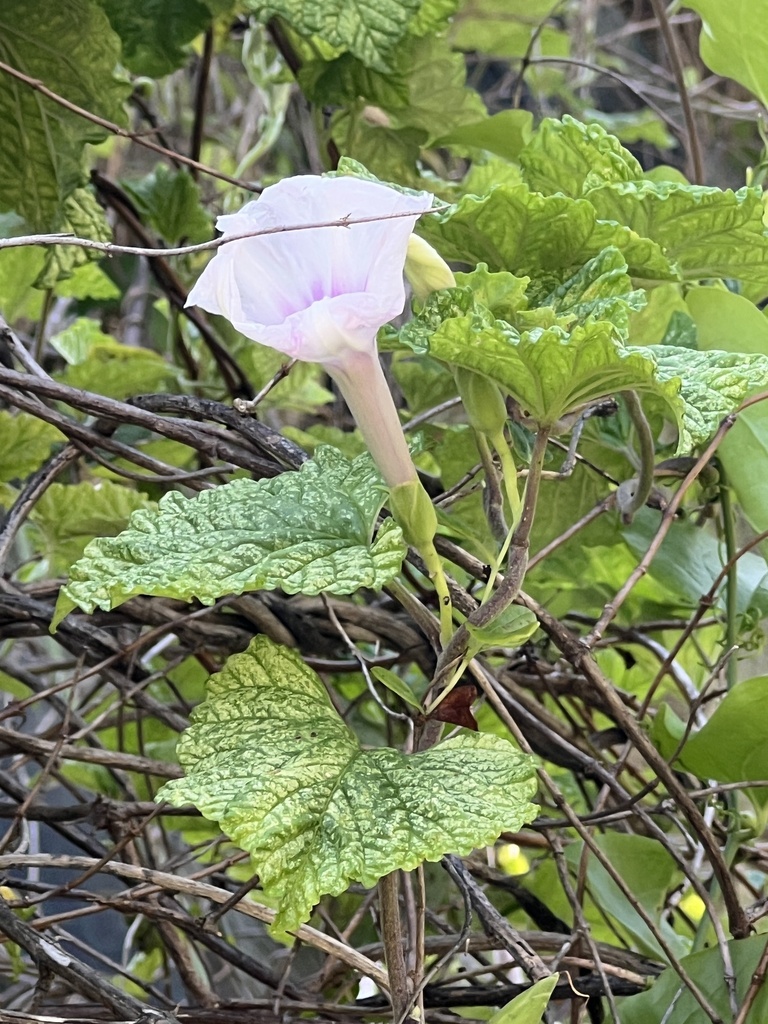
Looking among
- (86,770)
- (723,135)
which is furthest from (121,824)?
(723,135)

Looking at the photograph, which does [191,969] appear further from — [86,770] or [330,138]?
[330,138]

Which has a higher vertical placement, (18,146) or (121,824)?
(18,146)

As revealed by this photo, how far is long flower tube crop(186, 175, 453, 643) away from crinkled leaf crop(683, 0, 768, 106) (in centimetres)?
34

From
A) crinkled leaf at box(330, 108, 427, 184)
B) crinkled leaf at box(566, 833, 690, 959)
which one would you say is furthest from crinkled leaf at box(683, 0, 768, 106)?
crinkled leaf at box(566, 833, 690, 959)

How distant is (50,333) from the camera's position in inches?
47.2

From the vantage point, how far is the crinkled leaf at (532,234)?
38cm

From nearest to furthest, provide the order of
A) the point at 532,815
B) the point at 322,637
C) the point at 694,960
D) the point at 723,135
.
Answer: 1. the point at 532,815
2. the point at 694,960
3. the point at 322,637
4. the point at 723,135

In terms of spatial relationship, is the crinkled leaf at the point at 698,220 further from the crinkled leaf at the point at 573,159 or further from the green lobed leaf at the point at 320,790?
the green lobed leaf at the point at 320,790

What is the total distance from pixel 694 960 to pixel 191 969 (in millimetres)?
291

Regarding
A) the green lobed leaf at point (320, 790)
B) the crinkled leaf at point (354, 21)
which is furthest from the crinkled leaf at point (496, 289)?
the crinkled leaf at point (354, 21)

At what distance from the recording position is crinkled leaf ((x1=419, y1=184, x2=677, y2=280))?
380 mm

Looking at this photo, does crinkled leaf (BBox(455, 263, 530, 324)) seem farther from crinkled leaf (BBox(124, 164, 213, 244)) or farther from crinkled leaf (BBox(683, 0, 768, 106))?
crinkled leaf (BBox(124, 164, 213, 244))

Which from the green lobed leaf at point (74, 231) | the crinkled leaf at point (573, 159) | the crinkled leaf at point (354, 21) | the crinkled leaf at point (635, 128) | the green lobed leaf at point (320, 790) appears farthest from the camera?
the crinkled leaf at point (635, 128)

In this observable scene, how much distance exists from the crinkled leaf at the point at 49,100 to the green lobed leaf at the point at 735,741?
51 cm
